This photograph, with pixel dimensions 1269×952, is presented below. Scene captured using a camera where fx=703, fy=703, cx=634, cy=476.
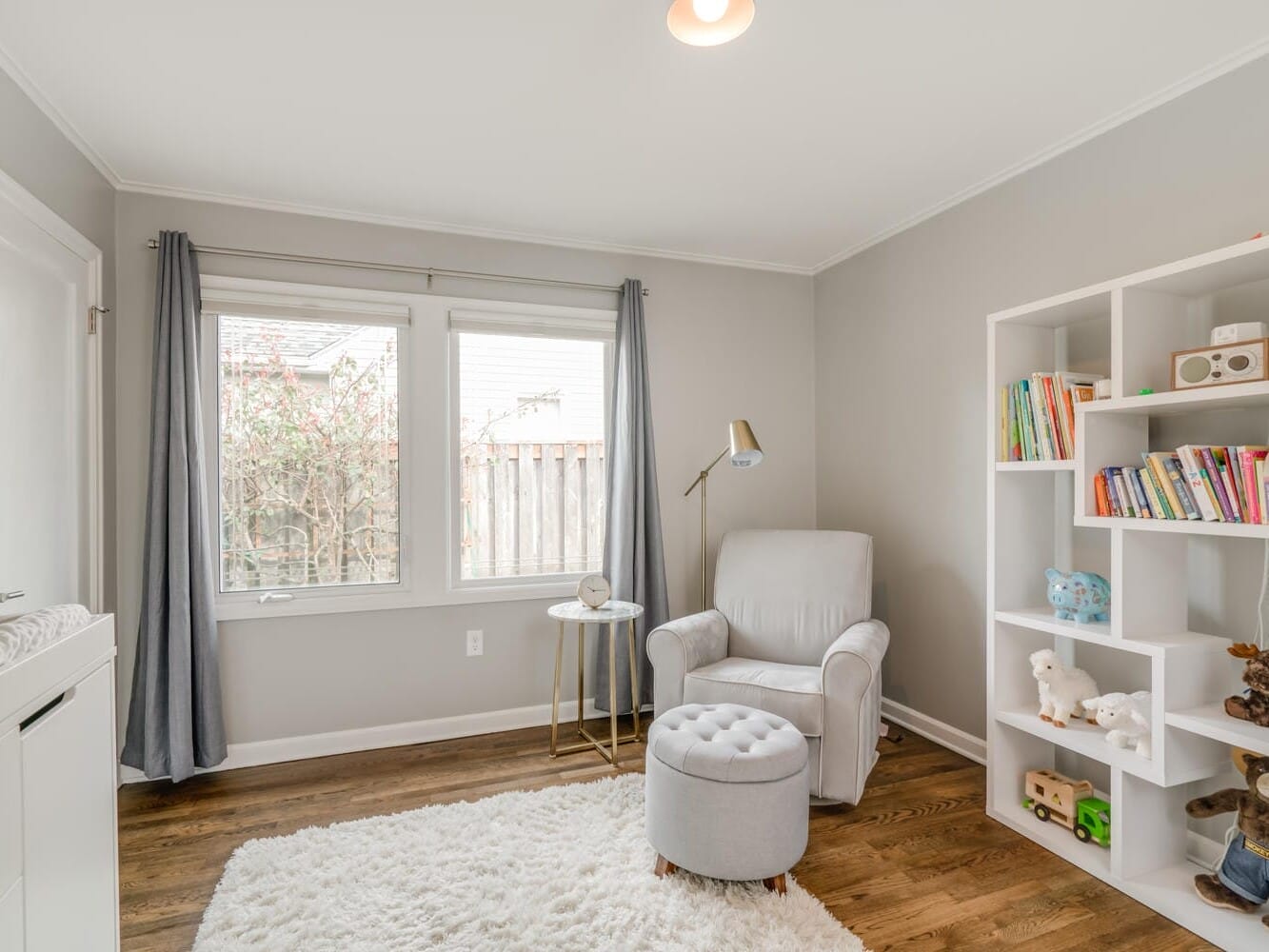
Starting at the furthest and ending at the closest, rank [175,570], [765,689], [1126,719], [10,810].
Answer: [175,570] → [765,689] → [1126,719] → [10,810]

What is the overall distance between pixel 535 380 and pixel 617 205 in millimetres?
962

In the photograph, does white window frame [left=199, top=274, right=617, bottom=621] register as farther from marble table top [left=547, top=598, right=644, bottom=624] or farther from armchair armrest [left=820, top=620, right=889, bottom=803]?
armchair armrest [left=820, top=620, right=889, bottom=803]

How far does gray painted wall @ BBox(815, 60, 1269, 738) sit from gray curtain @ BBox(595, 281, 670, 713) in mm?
1127

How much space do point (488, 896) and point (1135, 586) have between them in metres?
2.15

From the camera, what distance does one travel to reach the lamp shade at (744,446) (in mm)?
3012

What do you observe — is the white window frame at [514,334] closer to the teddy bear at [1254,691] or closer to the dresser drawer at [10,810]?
the dresser drawer at [10,810]

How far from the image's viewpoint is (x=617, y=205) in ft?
10.4

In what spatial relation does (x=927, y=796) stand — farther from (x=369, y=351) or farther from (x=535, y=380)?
(x=369, y=351)

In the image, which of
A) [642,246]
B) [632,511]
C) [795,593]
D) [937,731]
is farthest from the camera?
[642,246]

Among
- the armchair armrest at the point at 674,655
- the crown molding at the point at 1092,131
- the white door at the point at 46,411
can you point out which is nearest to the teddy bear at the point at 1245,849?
the armchair armrest at the point at 674,655

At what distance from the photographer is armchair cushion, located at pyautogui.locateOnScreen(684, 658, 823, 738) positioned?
8.36 feet

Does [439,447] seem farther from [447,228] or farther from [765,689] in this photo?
[765,689]

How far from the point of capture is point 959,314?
10.2 ft

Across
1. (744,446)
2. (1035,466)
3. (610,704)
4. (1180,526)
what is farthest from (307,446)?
(1180,526)
